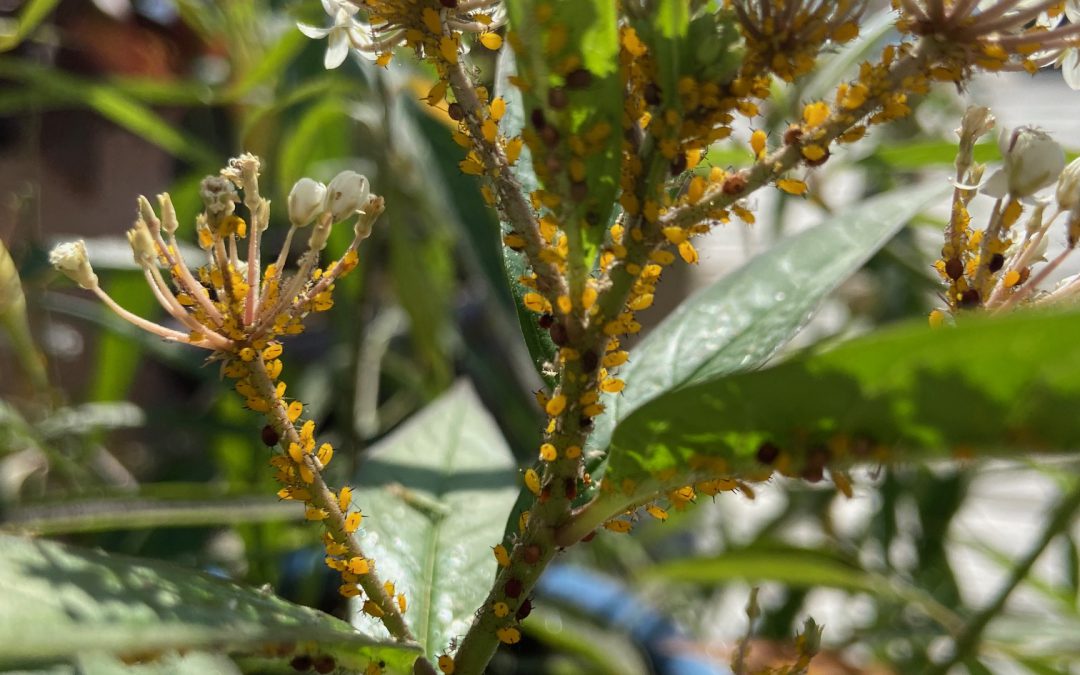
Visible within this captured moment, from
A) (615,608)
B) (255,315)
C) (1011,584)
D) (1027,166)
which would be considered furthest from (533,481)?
(615,608)

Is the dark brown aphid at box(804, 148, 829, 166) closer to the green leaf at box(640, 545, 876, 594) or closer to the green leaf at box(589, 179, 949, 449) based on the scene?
the green leaf at box(589, 179, 949, 449)

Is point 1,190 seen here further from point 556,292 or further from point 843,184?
point 843,184

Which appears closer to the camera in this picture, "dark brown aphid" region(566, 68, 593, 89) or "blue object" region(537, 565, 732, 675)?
"dark brown aphid" region(566, 68, 593, 89)

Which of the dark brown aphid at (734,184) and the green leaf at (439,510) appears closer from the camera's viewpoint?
the dark brown aphid at (734,184)

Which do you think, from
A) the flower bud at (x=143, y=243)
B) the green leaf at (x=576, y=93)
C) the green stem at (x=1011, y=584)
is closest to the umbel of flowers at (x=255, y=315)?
the flower bud at (x=143, y=243)

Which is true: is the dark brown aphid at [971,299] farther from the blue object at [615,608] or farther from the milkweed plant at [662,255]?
the blue object at [615,608]

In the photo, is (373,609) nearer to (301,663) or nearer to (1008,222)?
(301,663)

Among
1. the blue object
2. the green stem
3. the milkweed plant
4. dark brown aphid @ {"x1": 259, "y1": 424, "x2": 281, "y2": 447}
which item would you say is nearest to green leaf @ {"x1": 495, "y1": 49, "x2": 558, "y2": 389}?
the milkweed plant
